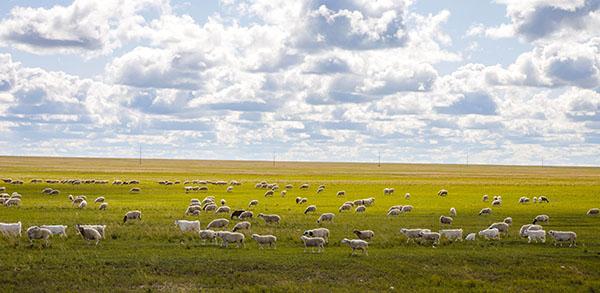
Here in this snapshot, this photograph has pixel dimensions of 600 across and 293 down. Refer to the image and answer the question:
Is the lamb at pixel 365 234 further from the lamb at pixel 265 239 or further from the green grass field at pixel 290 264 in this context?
the lamb at pixel 265 239

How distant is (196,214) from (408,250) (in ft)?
62.5

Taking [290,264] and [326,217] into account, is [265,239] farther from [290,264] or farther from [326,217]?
[326,217]

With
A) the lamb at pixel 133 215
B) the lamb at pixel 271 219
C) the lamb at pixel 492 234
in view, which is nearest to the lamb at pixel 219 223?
the lamb at pixel 271 219

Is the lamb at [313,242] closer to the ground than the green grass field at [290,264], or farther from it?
farther from it

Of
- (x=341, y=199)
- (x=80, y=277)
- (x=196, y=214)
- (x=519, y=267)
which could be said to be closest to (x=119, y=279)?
(x=80, y=277)

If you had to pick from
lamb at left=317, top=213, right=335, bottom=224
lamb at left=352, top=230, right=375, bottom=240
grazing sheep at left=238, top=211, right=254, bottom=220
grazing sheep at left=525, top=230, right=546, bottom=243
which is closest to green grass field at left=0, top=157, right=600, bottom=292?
grazing sheep at left=525, top=230, right=546, bottom=243

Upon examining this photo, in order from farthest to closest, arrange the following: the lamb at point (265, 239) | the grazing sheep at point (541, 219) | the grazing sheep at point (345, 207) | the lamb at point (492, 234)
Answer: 1. the grazing sheep at point (345, 207)
2. the grazing sheep at point (541, 219)
3. the lamb at point (492, 234)
4. the lamb at point (265, 239)

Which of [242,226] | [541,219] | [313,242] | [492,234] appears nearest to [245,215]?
[242,226]

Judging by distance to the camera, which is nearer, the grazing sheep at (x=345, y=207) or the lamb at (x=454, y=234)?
the lamb at (x=454, y=234)

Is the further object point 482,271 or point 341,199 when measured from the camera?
point 341,199

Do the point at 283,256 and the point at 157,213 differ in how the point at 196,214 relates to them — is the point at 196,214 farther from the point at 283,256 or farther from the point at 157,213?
the point at 283,256

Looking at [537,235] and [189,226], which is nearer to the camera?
[537,235]

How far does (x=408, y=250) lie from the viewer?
82.3 ft

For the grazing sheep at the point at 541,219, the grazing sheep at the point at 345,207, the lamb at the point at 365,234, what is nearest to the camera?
the lamb at the point at 365,234
